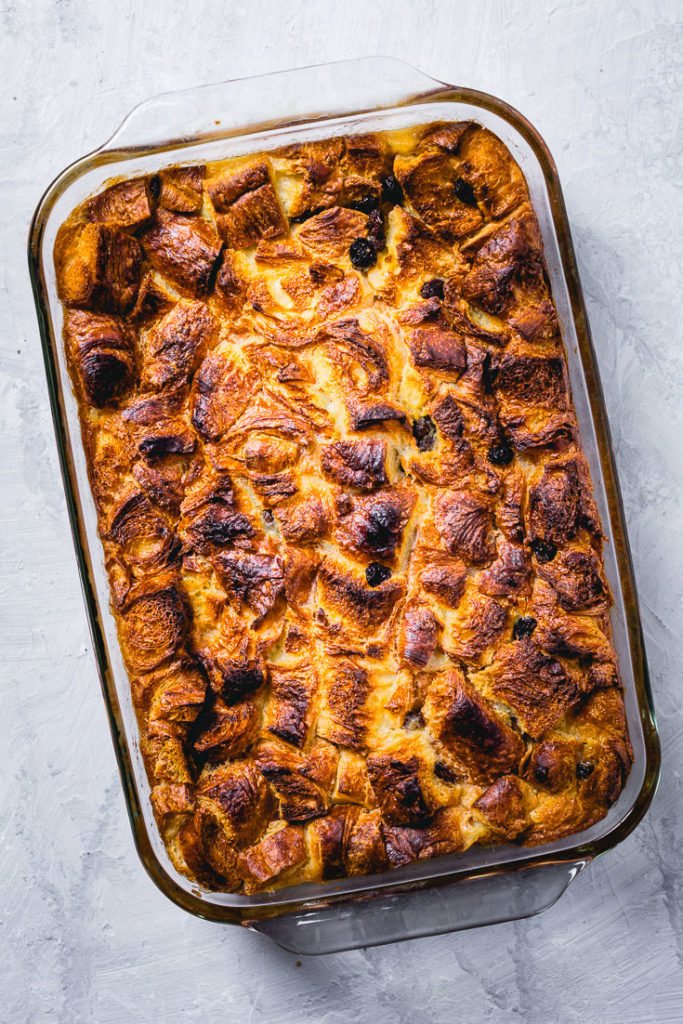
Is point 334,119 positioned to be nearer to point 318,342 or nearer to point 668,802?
point 318,342

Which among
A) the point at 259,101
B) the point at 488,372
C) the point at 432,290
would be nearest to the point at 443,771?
the point at 488,372

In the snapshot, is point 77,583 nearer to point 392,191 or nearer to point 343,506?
point 343,506

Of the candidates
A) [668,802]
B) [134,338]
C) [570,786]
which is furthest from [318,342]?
[668,802]

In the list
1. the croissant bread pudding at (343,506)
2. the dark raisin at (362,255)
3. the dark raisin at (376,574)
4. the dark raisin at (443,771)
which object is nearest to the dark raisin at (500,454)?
the croissant bread pudding at (343,506)

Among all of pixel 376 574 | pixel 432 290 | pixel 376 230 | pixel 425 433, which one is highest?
pixel 376 230

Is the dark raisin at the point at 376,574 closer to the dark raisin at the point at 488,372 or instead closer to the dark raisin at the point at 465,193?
the dark raisin at the point at 488,372

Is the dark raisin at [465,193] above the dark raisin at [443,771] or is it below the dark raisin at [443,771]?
above

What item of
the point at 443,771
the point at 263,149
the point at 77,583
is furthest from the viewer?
the point at 77,583
